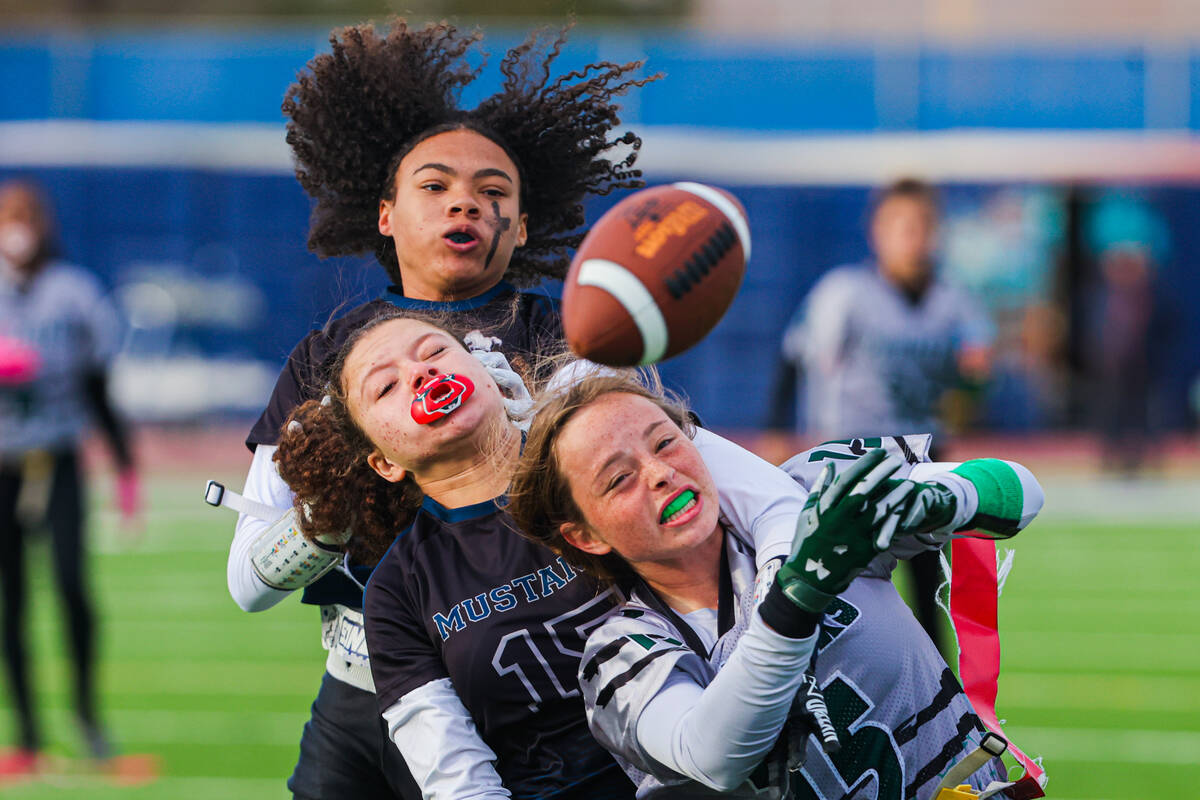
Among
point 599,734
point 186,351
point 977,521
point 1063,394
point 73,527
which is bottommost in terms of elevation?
point 1063,394

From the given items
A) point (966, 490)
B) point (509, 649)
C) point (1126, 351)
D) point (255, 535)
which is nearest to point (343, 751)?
point (255, 535)

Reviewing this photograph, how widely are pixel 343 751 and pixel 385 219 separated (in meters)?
1.08

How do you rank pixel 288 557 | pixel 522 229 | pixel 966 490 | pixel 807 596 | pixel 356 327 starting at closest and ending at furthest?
pixel 807 596
pixel 966 490
pixel 288 557
pixel 356 327
pixel 522 229

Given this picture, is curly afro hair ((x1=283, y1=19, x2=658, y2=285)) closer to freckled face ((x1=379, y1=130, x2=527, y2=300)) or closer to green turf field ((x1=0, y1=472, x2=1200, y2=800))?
freckled face ((x1=379, y1=130, x2=527, y2=300))

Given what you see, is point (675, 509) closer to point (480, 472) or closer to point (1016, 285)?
point (480, 472)

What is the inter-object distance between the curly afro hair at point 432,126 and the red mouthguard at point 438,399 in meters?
0.69

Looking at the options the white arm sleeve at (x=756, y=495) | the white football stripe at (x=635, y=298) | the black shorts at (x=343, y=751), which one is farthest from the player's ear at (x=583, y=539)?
the black shorts at (x=343, y=751)

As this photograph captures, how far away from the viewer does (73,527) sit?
650 centimetres

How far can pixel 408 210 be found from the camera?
3.22 metres

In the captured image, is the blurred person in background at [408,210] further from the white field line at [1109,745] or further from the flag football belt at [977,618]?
the white field line at [1109,745]

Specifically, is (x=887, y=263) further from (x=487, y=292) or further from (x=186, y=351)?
(x=186, y=351)

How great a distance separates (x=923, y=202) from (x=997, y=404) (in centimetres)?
1291

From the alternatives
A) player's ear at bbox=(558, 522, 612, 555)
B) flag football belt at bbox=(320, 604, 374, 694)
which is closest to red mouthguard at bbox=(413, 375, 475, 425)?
player's ear at bbox=(558, 522, 612, 555)

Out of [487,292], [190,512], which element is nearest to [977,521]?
[487,292]
